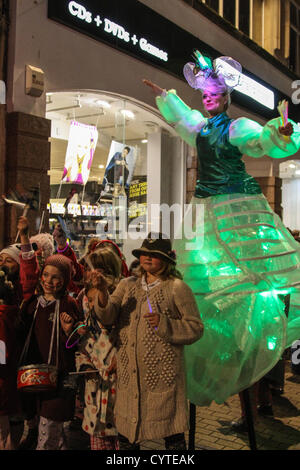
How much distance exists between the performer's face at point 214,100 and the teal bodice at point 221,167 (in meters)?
0.10

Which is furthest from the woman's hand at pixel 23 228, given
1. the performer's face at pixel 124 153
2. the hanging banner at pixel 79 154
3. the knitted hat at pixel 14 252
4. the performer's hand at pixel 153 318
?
the performer's face at pixel 124 153

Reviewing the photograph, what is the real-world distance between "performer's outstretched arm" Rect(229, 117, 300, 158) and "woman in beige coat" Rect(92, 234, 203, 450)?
1.13m

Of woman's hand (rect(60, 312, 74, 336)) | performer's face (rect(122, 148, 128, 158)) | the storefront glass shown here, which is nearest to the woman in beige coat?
woman's hand (rect(60, 312, 74, 336))

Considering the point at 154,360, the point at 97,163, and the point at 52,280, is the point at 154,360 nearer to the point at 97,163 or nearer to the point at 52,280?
the point at 52,280

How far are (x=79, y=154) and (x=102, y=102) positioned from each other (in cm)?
95

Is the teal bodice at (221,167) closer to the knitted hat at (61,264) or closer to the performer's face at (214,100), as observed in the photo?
the performer's face at (214,100)

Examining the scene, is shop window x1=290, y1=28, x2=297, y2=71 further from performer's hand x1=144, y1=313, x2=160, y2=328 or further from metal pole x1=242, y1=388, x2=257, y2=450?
performer's hand x1=144, y1=313, x2=160, y2=328

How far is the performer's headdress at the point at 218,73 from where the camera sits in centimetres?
383

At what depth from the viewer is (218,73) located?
383 cm

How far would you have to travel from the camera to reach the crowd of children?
271 cm

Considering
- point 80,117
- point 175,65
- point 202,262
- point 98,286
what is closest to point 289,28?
point 175,65

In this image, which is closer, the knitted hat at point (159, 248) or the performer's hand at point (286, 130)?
the knitted hat at point (159, 248)

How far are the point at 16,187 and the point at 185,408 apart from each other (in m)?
3.56

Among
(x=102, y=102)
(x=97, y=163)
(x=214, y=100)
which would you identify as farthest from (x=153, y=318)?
(x=102, y=102)
